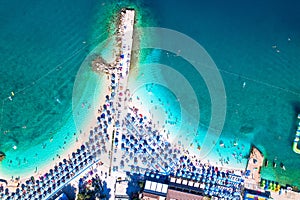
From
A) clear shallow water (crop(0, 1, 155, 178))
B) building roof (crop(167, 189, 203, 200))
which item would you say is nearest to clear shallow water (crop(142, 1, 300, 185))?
building roof (crop(167, 189, 203, 200))

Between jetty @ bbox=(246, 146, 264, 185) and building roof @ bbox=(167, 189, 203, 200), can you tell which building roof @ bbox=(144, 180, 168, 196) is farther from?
jetty @ bbox=(246, 146, 264, 185)

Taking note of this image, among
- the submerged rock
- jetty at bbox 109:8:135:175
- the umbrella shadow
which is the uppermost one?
jetty at bbox 109:8:135:175

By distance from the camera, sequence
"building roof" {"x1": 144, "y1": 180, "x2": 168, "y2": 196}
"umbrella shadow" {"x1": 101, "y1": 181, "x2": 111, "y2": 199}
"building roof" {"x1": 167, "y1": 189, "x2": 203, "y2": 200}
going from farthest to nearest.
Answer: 1. "umbrella shadow" {"x1": 101, "y1": 181, "x2": 111, "y2": 199}
2. "building roof" {"x1": 144, "y1": 180, "x2": 168, "y2": 196}
3. "building roof" {"x1": 167, "y1": 189, "x2": 203, "y2": 200}

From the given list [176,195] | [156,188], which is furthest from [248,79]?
[156,188]

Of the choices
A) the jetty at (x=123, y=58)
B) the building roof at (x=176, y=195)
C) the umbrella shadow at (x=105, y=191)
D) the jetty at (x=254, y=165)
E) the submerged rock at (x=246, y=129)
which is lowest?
the umbrella shadow at (x=105, y=191)

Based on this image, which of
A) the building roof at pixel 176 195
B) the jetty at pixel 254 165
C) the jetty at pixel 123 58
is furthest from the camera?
the jetty at pixel 254 165

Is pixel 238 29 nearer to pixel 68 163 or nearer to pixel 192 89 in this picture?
pixel 192 89

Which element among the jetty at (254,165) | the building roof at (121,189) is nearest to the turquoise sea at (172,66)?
the jetty at (254,165)

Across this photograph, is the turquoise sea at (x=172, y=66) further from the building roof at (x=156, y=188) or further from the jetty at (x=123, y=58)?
the building roof at (x=156, y=188)

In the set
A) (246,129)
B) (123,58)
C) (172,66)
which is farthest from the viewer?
(246,129)

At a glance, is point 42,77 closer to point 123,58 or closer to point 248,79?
point 123,58
